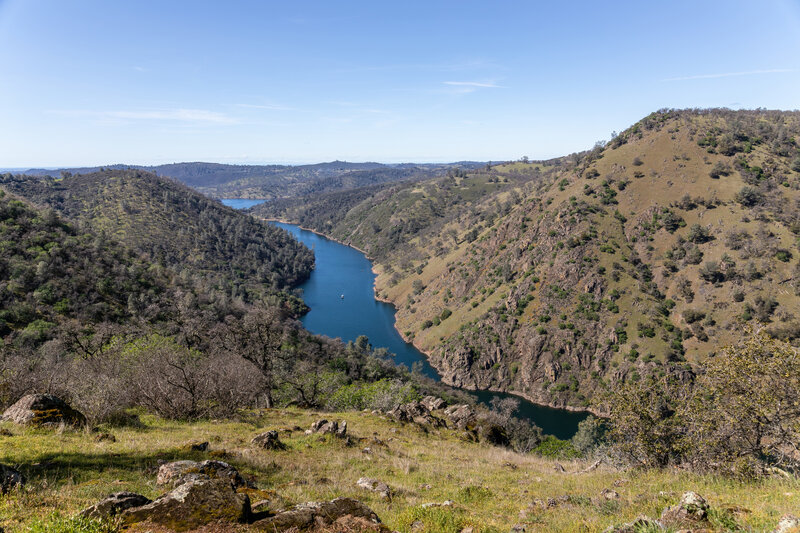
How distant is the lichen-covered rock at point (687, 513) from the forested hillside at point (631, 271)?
84.9 meters

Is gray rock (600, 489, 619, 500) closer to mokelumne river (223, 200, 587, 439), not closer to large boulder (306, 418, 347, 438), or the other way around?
large boulder (306, 418, 347, 438)

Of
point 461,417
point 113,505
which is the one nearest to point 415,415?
point 461,417

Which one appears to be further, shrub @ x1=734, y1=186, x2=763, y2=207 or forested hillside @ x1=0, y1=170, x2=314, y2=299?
forested hillside @ x1=0, y1=170, x2=314, y2=299

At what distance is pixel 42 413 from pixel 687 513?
73.7 ft

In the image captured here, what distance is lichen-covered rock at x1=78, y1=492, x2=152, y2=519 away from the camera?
264 inches

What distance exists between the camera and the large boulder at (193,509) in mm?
6738

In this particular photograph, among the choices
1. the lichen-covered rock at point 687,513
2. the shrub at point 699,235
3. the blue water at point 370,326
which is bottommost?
the blue water at point 370,326

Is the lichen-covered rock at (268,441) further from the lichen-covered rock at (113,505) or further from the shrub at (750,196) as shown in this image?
the shrub at (750,196)

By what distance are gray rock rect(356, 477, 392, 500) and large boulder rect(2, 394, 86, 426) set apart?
41.3ft

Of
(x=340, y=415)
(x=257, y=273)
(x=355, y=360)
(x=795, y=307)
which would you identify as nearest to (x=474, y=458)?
(x=340, y=415)

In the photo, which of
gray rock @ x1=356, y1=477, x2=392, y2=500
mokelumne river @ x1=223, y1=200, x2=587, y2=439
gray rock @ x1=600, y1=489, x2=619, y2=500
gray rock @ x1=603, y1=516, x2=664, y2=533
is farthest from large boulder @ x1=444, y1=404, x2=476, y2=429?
mokelumne river @ x1=223, y1=200, x2=587, y2=439

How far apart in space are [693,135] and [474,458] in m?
170

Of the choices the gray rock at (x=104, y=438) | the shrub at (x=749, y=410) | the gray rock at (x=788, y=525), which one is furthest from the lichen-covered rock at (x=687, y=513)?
the gray rock at (x=104, y=438)

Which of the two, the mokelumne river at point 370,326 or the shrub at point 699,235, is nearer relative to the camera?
the mokelumne river at point 370,326
